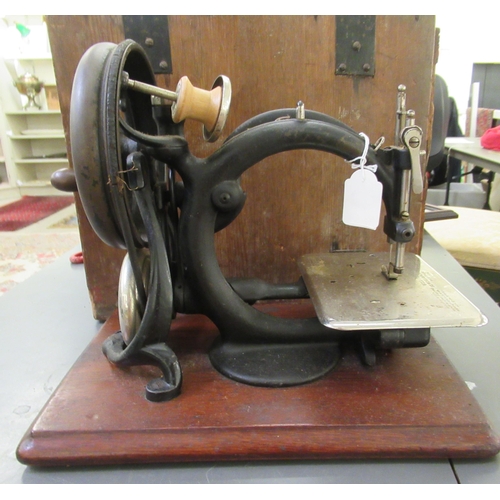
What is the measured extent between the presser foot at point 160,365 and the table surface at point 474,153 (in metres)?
2.14

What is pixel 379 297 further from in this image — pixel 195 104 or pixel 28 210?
pixel 28 210

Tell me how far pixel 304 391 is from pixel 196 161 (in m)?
0.34

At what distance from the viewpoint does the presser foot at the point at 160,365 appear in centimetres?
56

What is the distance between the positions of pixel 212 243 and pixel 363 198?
219 millimetres

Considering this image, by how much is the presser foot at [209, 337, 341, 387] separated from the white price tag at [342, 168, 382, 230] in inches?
7.5

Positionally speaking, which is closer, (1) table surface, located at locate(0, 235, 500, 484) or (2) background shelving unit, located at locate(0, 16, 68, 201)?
(1) table surface, located at locate(0, 235, 500, 484)

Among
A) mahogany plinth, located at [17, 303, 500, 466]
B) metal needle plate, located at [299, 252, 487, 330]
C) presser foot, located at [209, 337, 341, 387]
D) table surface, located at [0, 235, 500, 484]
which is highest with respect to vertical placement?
metal needle plate, located at [299, 252, 487, 330]

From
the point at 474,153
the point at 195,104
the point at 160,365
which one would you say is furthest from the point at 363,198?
the point at 474,153

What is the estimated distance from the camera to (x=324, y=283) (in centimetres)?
64

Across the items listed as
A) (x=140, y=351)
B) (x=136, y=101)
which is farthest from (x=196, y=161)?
(x=140, y=351)

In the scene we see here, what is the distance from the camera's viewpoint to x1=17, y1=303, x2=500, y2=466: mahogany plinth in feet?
1.63

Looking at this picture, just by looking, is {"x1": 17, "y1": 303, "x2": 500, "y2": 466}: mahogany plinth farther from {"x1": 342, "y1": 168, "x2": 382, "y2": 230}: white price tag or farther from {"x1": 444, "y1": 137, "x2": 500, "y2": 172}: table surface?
{"x1": 444, "y1": 137, "x2": 500, "y2": 172}: table surface

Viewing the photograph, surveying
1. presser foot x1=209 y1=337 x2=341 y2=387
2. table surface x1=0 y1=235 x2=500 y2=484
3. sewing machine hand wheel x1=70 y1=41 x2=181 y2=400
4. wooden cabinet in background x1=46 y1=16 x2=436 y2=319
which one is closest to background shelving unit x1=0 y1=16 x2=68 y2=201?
table surface x1=0 y1=235 x2=500 y2=484
